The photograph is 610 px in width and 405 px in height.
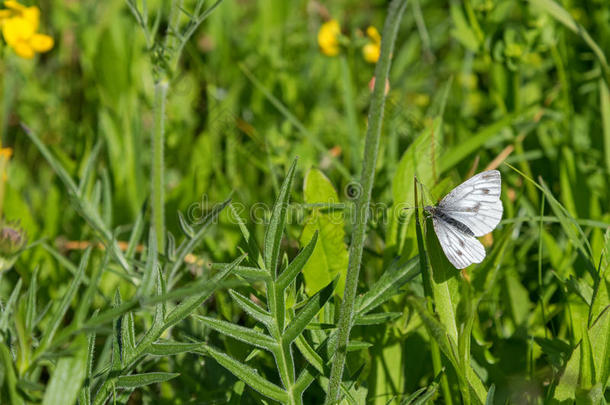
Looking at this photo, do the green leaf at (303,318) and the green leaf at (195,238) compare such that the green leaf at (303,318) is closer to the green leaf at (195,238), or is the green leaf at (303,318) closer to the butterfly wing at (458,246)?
the butterfly wing at (458,246)

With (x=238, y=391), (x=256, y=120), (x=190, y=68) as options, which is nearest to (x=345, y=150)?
(x=256, y=120)

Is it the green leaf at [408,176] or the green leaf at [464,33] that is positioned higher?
the green leaf at [464,33]

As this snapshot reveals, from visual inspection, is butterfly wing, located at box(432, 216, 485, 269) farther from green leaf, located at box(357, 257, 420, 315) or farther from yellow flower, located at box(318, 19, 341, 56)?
yellow flower, located at box(318, 19, 341, 56)

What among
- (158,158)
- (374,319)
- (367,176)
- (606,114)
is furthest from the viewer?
(606,114)

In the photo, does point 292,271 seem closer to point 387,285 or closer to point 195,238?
point 387,285

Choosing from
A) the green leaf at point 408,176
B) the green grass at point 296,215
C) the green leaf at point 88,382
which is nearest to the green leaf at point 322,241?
the green grass at point 296,215

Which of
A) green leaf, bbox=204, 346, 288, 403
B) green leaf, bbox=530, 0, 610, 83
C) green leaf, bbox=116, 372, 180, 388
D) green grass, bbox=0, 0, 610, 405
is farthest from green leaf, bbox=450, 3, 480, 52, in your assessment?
green leaf, bbox=116, 372, 180, 388

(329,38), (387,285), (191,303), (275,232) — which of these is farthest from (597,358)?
(329,38)

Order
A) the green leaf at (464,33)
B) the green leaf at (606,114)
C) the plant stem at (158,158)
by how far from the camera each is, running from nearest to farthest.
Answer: the plant stem at (158,158) → the green leaf at (606,114) → the green leaf at (464,33)
